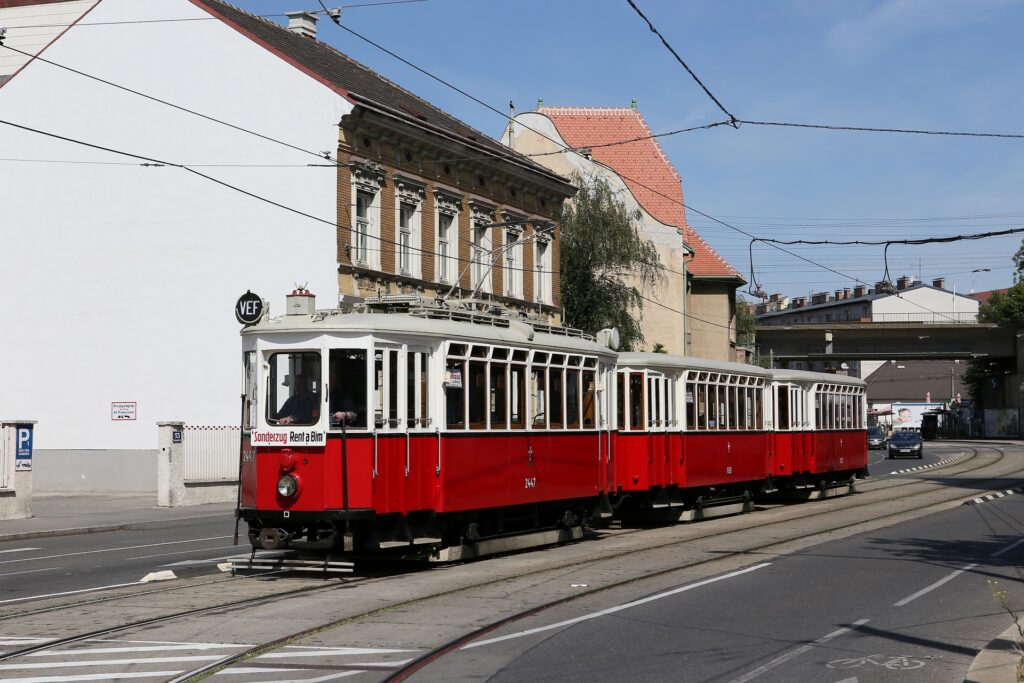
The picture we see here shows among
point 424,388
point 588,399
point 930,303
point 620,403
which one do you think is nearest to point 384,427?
point 424,388

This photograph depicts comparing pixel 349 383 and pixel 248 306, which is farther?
pixel 248 306

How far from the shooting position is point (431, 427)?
1588cm

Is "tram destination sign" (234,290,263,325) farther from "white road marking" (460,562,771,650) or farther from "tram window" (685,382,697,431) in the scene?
"white road marking" (460,562,771,650)

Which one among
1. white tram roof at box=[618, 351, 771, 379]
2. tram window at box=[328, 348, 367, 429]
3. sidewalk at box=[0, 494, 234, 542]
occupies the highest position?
white tram roof at box=[618, 351, 771, 379]

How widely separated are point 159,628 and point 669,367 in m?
14.1

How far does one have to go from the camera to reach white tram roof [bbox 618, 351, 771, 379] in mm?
22953

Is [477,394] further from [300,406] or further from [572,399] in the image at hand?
[572,399]

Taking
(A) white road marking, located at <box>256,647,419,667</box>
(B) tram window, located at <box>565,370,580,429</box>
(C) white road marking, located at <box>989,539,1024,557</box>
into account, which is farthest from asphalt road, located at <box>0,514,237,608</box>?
(C) white road marking, located at <box>989,539,1024,557</box>

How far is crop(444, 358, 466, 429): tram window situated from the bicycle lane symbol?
714 centimetres

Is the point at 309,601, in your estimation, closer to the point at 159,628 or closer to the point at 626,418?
the point at 159,628

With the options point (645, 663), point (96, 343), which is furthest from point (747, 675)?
point (96, 343)

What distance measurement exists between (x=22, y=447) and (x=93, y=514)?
2.07m

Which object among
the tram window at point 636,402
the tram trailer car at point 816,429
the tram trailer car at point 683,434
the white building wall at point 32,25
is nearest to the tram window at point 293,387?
the tram trailer car at point 683,434

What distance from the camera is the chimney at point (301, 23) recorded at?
137 ft
